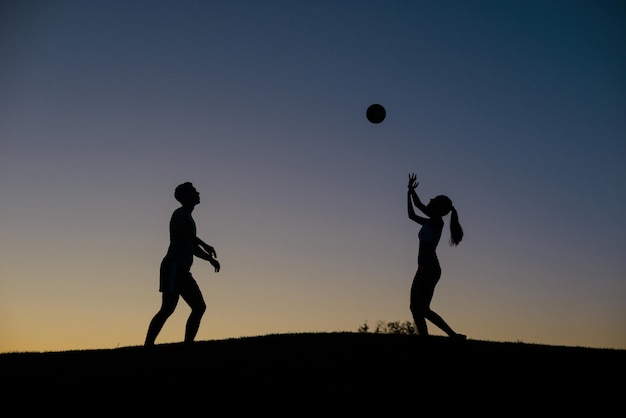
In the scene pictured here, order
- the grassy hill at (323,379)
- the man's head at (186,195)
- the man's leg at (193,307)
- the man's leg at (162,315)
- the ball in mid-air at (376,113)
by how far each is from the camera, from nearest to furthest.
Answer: the grassy hill at (323,379)
the man's leg at (162,315)
the man's leg at (193,307)
the man's head at (186,195)
the ball in mid-air at (376,113)

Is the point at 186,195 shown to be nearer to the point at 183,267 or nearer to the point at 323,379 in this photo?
the point at 183,267

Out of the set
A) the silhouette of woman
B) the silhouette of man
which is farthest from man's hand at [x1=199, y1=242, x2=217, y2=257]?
the silhouette of woman

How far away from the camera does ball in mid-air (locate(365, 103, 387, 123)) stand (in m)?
17.9

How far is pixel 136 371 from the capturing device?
12219 mm

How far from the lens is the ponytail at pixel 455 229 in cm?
1458

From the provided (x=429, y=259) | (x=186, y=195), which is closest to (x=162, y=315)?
(x=186, y=195)

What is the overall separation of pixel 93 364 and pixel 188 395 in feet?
11.1

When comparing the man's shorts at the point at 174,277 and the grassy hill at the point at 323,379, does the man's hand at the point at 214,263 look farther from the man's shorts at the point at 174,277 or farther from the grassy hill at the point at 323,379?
the grassy hill at the point at 323,379

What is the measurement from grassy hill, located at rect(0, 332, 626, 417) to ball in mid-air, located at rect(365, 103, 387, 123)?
19.0 feet

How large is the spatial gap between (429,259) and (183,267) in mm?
4886

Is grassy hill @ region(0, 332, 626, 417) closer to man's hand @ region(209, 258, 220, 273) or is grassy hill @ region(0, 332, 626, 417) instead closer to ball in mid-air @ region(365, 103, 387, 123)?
man's hand @ region(209, 258, 220, 273)

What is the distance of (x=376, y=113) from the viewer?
1803cm

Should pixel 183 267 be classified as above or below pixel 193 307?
above

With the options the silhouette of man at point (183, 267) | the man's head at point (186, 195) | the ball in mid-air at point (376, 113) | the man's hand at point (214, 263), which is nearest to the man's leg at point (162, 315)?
the silhouette of man at point (183, 267)
